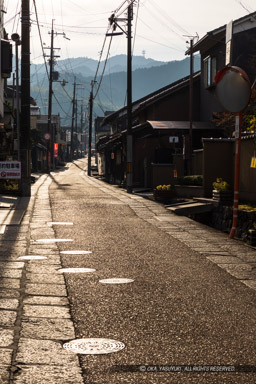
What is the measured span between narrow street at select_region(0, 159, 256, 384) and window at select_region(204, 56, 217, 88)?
73.0ft

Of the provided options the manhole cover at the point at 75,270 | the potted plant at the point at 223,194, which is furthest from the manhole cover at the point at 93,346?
the potted plant at the point at 223,194

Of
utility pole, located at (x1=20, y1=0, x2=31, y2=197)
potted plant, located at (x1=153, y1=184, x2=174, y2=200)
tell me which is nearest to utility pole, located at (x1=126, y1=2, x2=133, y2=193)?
utility pole, located at (x1=20, y1=0, x2=31, y2=197)

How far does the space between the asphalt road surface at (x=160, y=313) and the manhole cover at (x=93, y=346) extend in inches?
2.5

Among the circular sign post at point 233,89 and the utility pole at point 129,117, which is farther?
the utility pole at point 129,117

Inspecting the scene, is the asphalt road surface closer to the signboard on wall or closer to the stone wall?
the stone wall

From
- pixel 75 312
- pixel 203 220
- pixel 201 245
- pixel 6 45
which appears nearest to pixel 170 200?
pixel 203 220

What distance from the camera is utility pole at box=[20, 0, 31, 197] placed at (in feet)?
81.3

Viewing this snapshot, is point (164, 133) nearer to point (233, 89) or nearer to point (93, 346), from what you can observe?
point (233, 89)

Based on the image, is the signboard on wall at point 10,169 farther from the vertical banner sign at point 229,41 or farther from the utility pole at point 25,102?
the vertical banner sign at point 229,41

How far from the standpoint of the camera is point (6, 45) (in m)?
30.3

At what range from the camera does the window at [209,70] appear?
3291cm

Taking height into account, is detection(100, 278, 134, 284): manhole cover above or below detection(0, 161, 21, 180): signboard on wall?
below

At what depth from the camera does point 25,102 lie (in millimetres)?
25344

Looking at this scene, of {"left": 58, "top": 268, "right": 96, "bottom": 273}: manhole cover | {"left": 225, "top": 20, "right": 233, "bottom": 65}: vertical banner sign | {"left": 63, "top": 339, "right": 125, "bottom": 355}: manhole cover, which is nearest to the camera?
{"left": 63, "top": 339, "right": 125, "bottom": 355}: manhole cover
